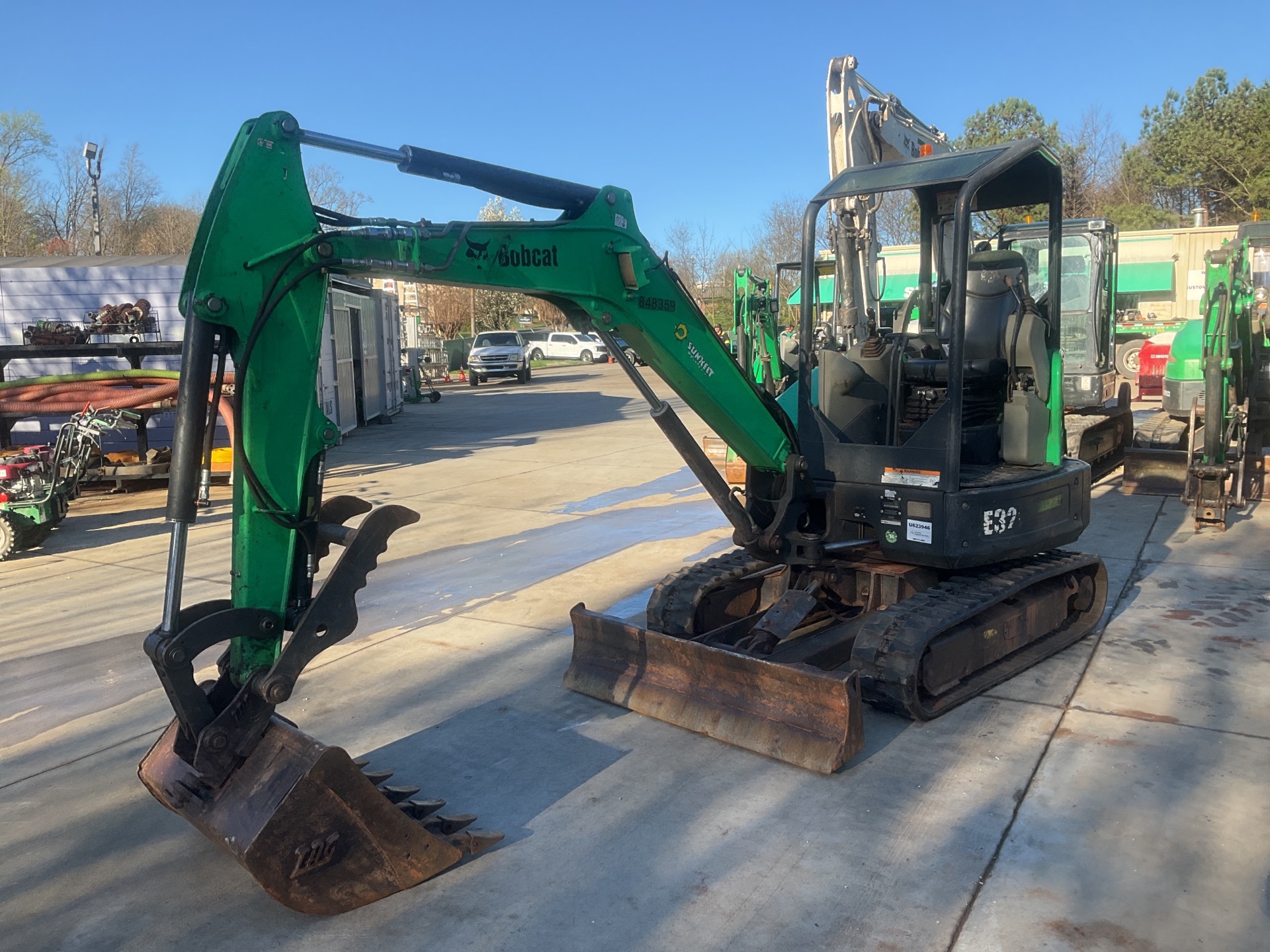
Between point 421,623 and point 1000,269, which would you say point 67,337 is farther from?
point 1000,269

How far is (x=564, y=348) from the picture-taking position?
47.6 meters

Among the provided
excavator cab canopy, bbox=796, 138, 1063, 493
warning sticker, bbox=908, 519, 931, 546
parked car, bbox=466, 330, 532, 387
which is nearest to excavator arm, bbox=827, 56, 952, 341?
excavator cab canopy, bbox=796, 138, 1063, 493

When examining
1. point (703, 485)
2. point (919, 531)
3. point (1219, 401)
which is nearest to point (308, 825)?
point (703, 485)

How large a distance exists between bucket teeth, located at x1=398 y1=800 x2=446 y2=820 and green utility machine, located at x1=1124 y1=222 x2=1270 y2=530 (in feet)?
26.1

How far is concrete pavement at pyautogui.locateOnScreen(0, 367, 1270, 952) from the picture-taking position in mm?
3459

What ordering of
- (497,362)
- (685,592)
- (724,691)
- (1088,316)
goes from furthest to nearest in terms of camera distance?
(497,362) < (1088,316) < (685,592) < (724,691)

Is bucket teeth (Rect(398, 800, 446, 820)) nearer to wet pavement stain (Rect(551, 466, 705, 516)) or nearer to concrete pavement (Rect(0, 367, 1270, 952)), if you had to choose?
concrete pavement (Rect(0, 367, 1270, 952))

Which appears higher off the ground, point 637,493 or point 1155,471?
point 1155,471

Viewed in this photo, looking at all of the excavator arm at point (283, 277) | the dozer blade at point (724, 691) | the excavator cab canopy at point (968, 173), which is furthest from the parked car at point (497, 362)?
the excavator arm at point (283, 277)

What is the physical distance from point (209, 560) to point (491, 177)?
6.29m

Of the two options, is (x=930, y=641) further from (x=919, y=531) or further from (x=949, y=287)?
(x=949, y=287)

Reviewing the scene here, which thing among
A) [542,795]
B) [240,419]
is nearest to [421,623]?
[542,795]

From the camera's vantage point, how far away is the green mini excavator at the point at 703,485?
3502 mm

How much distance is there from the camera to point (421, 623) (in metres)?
7.05
